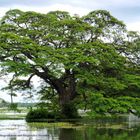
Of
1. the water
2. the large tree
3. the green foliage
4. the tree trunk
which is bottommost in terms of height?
the water

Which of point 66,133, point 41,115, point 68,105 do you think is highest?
point 68,105

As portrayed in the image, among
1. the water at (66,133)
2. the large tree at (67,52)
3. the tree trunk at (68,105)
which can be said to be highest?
the large tree at (67,52)

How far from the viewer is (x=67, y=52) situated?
31.0m

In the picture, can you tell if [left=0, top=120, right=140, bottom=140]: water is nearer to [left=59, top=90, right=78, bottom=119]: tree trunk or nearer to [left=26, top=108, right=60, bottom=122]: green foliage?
[left=26, top=108, right=60, bottom=122]: green foliage

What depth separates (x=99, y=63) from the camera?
3200 centimetres

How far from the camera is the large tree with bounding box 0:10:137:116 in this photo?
Result: 30.6 metres

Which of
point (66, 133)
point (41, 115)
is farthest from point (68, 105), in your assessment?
point (66, 133)

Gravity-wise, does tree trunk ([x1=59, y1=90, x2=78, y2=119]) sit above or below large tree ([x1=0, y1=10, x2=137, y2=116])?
below

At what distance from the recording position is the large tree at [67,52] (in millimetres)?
30641

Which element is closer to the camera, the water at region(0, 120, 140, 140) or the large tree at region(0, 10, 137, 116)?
the water at region(0, 120, 140, 140)

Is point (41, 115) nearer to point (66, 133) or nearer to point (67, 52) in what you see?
point (67, 52)

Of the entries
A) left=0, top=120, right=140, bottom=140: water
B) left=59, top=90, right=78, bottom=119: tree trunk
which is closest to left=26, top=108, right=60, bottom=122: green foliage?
left=59, top=90, right=78, bottom=119: tree trunk

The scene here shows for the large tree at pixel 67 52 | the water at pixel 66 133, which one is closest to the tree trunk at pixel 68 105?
the large tree at pixel 67 52

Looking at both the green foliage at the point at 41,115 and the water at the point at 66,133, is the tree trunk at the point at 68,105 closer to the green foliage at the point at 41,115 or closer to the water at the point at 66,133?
the green foliage at the point at 41,115
